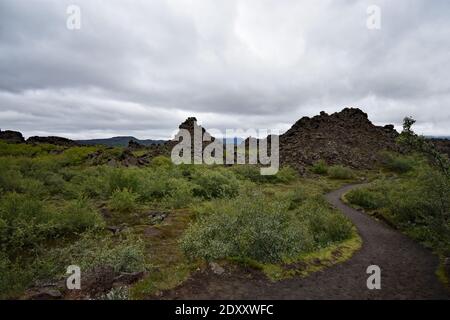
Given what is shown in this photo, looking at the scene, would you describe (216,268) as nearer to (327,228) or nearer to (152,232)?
(152,232)

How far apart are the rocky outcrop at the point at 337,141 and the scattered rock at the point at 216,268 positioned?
40.7 metres

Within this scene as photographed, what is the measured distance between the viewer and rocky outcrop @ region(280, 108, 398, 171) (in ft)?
187

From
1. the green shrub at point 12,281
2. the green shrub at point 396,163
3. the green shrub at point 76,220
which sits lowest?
the green shrub at point 12,281

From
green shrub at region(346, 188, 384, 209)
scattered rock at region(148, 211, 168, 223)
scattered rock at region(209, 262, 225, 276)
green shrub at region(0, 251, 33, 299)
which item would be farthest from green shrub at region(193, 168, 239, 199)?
green shrub at region(0, 251, 33, 299)

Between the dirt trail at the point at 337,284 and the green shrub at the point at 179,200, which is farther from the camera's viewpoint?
the green shrub at the point at 179,200

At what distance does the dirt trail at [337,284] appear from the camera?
7267 mm

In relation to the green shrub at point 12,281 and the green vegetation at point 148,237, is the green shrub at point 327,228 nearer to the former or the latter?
the green vegetation at point 148,237

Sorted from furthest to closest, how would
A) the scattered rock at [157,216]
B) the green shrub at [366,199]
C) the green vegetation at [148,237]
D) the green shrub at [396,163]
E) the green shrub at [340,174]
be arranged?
1. the green shrub at [396,163]
2. the green shrub at [340,174]
3. the green shrub at [366,199]
4. the scattered rock at [157,216]
5. the green vegetation at [148,237]

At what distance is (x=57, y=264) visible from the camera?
9.53m

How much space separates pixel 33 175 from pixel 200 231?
2470 centimetres

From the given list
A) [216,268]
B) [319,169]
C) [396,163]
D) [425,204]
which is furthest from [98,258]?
[396,163]

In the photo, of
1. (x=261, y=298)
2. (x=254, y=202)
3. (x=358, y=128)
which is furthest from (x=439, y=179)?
(x=358, y=128)

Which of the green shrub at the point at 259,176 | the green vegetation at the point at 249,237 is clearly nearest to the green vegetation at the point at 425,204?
the green vegetation at the point at 249,237
